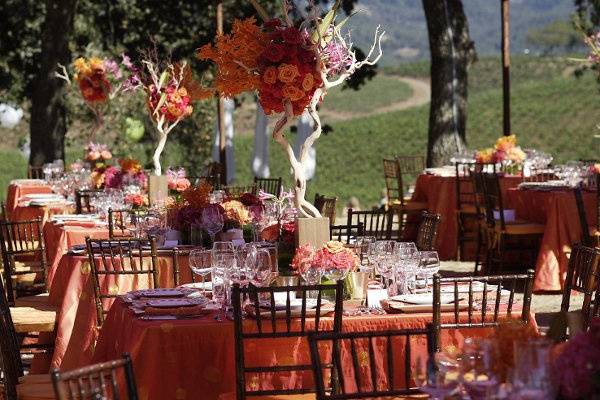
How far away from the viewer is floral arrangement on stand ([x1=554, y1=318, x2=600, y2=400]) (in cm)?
340

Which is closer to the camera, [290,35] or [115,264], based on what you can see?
[290,35]

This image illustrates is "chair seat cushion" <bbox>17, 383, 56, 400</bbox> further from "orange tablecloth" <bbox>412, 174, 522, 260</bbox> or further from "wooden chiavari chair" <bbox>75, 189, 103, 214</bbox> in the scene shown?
"orange tablecloth" <bbox>412, 174, 522, 260</bbox>

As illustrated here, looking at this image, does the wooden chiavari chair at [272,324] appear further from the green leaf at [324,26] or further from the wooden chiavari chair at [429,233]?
the wooden chiavari chair at [429,233]

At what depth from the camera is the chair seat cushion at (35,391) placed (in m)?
5.82

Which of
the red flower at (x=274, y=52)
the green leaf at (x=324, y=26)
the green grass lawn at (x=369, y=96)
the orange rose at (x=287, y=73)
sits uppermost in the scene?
the green grass lawn at (x=369, y=96)

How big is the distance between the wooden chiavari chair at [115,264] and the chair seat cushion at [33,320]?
1.04 feet

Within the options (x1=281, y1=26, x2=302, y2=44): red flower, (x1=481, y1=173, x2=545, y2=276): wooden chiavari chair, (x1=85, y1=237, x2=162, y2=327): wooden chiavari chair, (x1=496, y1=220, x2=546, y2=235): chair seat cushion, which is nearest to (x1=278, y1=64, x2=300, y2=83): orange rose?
(x1=281, y1=26, x2=302, y2=44): red flower

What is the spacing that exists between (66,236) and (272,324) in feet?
14.9

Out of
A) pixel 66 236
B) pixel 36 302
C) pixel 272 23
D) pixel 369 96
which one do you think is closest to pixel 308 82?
pixel 272 23

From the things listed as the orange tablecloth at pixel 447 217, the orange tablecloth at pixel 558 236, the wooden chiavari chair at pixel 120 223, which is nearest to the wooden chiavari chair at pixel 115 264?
the wooden chiavari chair at pixel 120 223

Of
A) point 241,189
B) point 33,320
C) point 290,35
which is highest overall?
point 290,35

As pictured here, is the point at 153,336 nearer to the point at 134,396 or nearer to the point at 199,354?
the point at 199,354

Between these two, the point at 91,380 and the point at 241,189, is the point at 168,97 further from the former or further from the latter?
the point at 91,380

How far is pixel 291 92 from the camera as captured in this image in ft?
21.4
